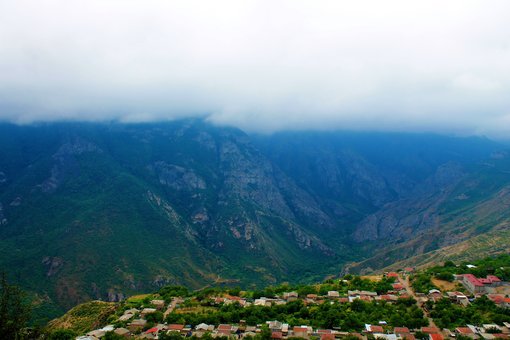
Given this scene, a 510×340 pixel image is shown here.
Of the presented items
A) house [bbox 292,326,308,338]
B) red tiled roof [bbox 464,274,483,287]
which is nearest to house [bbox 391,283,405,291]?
red tiled roof [bbox 464,274,483,287]

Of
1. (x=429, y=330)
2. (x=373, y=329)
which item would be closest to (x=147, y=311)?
(x=373, y=329)

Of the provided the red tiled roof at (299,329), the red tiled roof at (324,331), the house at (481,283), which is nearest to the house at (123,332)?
the red tiled roof at (299,329)

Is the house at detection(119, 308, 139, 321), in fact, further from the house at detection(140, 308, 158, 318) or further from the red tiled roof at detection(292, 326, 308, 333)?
the red tiled roof at detection(292, 326, 308, 333)

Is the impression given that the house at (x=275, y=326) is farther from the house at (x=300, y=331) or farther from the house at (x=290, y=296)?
the house at (x=290, y=296)

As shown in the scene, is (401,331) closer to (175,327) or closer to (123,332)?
(175,327)

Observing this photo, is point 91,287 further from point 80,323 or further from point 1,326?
point 1,326
